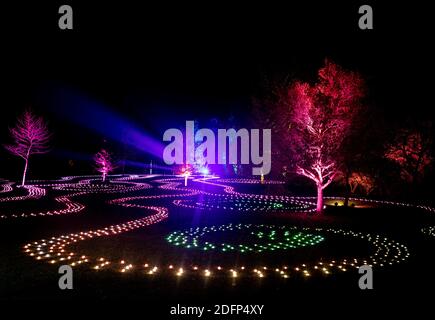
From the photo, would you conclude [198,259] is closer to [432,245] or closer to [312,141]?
Answer: [432,245]

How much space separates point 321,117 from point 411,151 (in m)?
8.83

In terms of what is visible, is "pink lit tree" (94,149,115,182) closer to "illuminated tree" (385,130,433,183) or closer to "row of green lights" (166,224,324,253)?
"illuminated tree" (385,130,433,183)

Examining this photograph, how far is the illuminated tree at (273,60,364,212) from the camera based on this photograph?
1512 centimetres

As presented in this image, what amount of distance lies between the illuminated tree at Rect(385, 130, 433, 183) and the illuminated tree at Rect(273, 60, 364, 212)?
715 centimetres

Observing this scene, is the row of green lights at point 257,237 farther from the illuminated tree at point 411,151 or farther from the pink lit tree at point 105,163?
the pink lit tree at point 105,163

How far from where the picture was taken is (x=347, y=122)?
A: 14953mm

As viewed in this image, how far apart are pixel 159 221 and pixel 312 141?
7203 mm

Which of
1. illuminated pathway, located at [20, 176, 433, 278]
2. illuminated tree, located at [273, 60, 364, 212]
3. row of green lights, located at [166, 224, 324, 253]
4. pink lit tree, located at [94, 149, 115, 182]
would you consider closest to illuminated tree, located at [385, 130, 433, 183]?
illuminated tree, located at [273, 60, 364, 212]

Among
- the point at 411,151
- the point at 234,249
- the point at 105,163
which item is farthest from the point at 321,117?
the point at 105,163

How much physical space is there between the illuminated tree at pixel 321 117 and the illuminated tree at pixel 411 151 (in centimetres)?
715

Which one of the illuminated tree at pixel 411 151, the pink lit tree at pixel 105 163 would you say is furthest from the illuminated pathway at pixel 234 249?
the pink lit tree at pixel 105 163

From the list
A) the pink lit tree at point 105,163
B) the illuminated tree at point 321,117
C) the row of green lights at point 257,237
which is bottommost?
the row of green lights at point 257,237

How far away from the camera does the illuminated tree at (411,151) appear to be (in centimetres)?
2072
